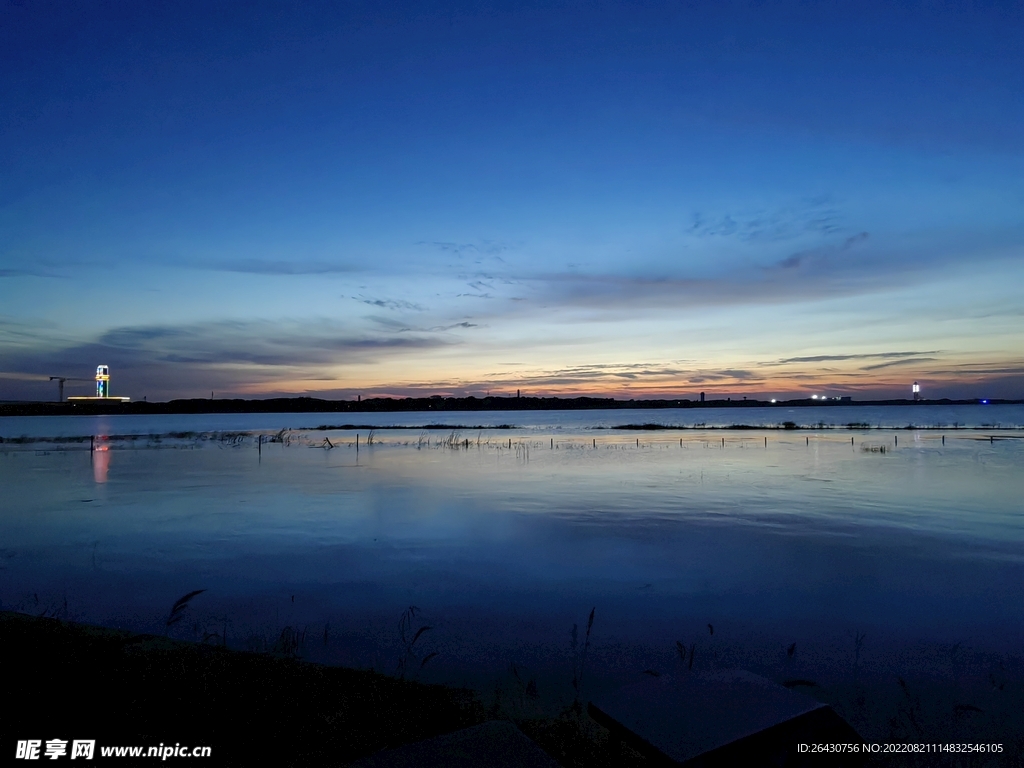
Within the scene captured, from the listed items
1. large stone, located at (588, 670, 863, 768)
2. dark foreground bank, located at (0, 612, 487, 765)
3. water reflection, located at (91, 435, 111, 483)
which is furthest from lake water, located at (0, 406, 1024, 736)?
large stone, located at (588, 670, 863, 768)

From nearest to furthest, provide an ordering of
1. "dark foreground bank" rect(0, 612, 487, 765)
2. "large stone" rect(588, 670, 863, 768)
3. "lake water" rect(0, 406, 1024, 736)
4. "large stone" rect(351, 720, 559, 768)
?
"large stone" rect(351, 720, 559, 768) < "large stone" rect(588, 670, 863, 768) < "dark foreground bank" rect(0, 612, 487, 765) < "lake water" rect(0, 406, 1024, 736)

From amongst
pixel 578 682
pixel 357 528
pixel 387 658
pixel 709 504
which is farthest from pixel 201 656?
pixel 709 504

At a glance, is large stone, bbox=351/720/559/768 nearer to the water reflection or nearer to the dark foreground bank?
the dark foreground bank

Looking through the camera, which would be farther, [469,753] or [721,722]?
[721,722]

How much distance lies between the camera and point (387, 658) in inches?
313

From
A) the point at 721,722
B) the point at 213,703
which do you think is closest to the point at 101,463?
the point at 213,703

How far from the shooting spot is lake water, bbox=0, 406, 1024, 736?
26.8 ft

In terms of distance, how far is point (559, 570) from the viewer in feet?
40.9

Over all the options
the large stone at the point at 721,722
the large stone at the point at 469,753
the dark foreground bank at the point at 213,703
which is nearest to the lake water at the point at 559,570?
the dark foreground bank at the point at 213,703

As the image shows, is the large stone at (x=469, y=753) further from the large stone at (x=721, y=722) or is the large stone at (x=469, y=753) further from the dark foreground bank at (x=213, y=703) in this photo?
the dark foreground bank at (x=213, y=703)

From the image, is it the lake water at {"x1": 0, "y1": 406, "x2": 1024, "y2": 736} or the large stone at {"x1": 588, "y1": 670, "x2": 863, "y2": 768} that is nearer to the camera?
the large stone at {"x1": 588, "y1": 670, "x2": 863, "y2": 768}

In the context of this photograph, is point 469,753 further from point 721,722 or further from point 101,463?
point 101,463

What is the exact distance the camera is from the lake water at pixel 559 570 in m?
8.16

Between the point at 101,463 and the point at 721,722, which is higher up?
the point at 721,722
